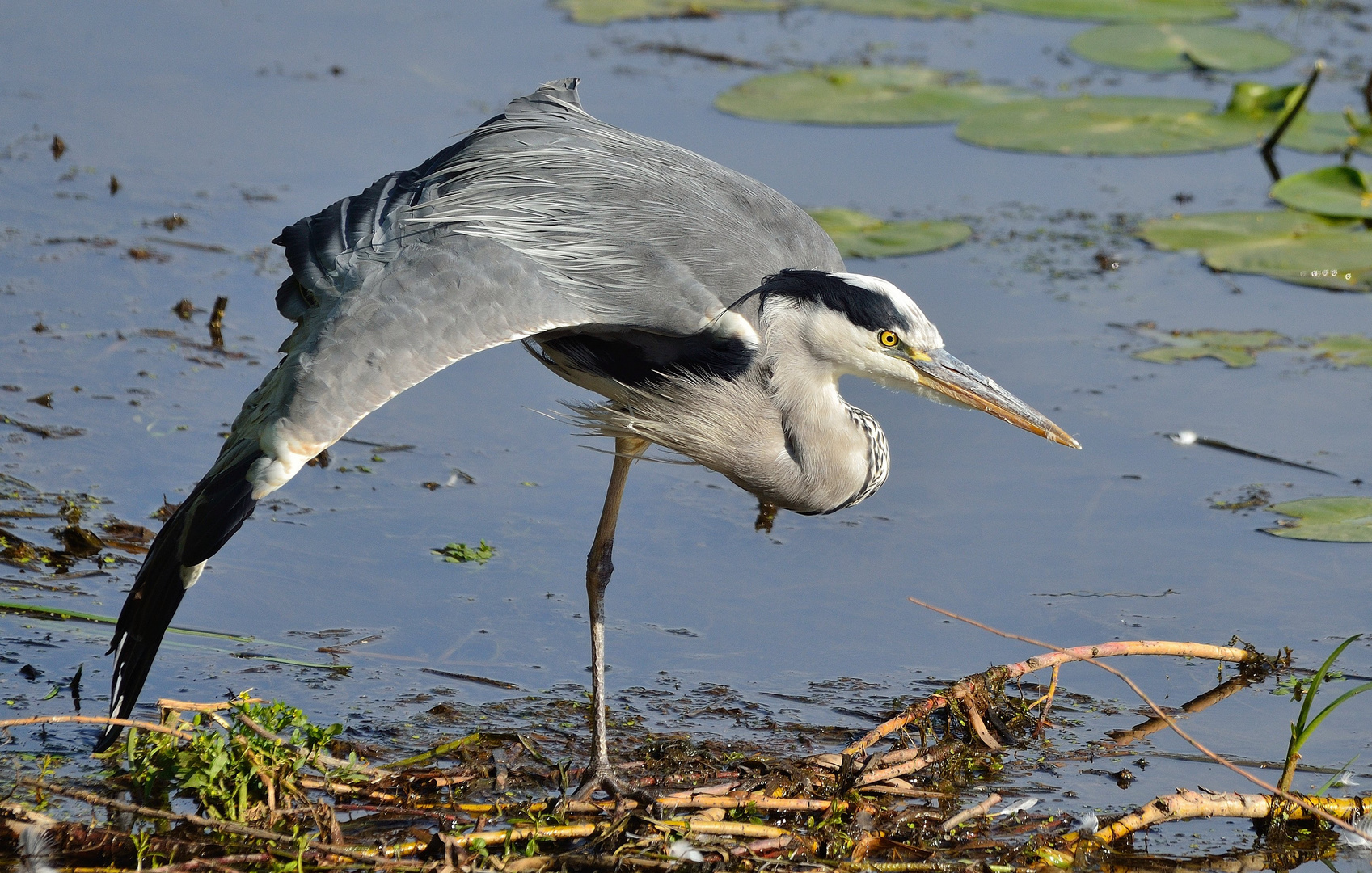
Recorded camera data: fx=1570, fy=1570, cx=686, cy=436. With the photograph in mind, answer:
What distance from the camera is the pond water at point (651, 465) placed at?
4445 mm

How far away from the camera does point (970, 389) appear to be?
4.12 meters

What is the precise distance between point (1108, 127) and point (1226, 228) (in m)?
1.32

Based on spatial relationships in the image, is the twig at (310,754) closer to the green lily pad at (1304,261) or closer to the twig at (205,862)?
the twig at (205,862)

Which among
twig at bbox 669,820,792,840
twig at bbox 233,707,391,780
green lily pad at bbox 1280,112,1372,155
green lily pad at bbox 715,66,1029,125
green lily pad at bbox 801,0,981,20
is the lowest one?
twig at bbox 669,820,792,840

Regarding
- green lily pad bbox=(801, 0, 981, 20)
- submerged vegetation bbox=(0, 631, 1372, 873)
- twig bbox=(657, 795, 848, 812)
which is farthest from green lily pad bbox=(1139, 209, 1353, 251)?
twig bbox=(657, 795, 848, 812)

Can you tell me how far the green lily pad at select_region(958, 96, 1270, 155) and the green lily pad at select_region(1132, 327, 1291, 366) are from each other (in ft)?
6.53

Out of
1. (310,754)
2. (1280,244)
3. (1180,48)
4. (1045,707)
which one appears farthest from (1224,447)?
(1180,48)

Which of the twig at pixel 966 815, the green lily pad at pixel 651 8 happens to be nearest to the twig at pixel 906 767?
the twig at pixel 966 815

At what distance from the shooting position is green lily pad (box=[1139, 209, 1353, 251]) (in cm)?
748

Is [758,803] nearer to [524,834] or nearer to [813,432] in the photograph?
[524,834]

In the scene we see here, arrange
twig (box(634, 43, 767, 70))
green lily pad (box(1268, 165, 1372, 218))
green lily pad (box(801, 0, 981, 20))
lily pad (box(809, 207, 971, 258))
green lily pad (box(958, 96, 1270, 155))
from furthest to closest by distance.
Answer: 1. green lily pad (box(801, 0, 981, 20))
2. twig (box(634, 43, 767, 70))
3. green lily pad (box(958, 96, 1270, 155))
4. green lily pad (box(1268, 165, 1372, 218))
5. lily pad (box(809, 207, 971, 258))

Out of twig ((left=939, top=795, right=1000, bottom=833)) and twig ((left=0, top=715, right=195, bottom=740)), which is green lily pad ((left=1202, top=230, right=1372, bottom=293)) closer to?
twig ((left=939, top=795, right=1000, bottom=833))

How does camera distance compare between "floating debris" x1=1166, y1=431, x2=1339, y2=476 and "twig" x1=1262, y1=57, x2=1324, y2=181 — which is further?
"twig" x1=1262, y1=57, x2=1324, y2=181

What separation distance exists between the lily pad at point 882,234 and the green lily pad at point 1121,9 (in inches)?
148
